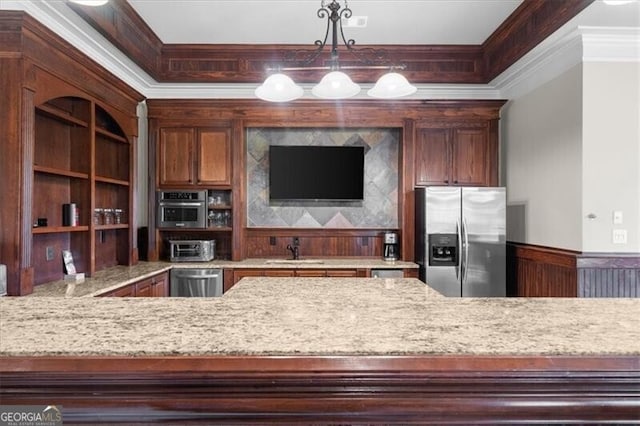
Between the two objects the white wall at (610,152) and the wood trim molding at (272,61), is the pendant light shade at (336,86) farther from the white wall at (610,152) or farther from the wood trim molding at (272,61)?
the white wall at (610,152)

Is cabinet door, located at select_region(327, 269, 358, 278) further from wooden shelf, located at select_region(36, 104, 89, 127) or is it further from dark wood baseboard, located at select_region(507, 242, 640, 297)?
wooden shelf, located at select_region(36, 104, 89, 127)

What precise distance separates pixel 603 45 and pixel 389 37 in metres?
1.84

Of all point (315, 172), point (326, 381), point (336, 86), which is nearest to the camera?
point (326, 381)

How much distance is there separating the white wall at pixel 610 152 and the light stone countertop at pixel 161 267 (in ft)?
5.58

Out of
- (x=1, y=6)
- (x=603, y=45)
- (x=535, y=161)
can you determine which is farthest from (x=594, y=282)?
(x=1, y=6)

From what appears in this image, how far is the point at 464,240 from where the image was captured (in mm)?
4129

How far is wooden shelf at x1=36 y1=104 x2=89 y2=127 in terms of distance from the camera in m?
2.95

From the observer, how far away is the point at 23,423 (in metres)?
0.90

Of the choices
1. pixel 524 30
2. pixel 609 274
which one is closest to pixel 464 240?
pixel 609 274

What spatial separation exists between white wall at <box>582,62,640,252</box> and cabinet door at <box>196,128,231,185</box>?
3.47 meters

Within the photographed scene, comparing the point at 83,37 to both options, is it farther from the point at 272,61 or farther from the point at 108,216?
the point at 272,61

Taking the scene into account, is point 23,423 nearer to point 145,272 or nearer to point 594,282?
point 145,272

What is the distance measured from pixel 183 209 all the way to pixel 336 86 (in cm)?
275

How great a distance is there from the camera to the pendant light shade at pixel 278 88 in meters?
2.41
